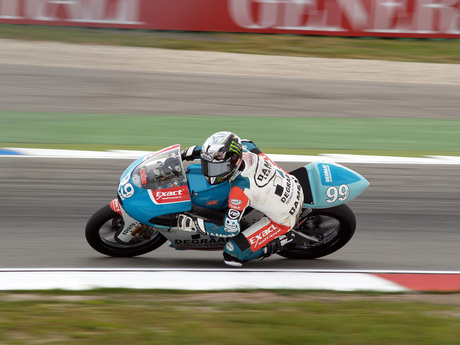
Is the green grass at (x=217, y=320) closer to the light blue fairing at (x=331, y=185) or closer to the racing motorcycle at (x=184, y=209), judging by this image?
the racing motorcycle at (x=184, y=209)

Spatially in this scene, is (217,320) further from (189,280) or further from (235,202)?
(235,202)

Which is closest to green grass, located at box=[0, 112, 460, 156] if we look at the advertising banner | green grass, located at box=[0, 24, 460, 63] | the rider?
the rider

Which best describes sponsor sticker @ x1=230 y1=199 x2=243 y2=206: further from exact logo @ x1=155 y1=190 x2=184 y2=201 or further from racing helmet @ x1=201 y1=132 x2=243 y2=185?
exact logo @ x1=155 y1=190 x2=184 y2=201

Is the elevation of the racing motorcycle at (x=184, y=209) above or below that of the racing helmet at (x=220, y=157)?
below

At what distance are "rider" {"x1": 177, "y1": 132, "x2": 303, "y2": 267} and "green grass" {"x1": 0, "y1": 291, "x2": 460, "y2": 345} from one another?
2.22 feet

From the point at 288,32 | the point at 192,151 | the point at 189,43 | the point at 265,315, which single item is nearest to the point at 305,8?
the point at 288,32

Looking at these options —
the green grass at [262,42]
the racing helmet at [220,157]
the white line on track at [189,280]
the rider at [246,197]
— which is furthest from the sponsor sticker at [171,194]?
the green grass at [262,42]

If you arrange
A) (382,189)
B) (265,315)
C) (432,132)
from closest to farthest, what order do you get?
(265,315)
(382,189)
(432,132)

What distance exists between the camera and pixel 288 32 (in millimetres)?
16766

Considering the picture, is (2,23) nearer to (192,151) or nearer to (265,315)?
(192,151)

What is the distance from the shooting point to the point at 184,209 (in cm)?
582

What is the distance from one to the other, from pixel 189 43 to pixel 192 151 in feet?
36.7

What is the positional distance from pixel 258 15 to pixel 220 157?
38.2ft

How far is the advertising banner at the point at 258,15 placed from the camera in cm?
1611
